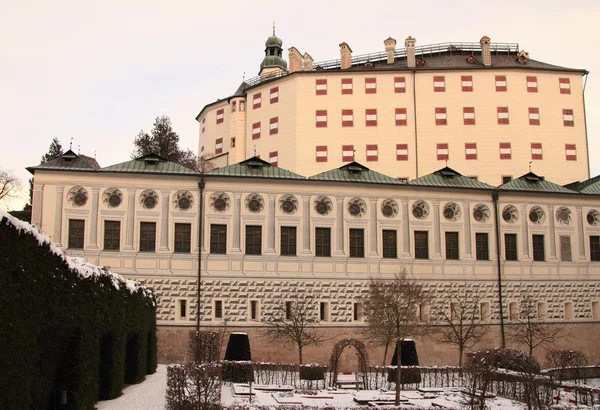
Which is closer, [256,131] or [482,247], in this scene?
[482,247]

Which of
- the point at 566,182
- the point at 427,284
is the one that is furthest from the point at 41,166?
the point at 566,182

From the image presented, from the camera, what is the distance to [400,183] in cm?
3878

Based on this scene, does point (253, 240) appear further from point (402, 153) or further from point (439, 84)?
point (439, 84)

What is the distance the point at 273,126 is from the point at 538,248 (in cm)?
2417

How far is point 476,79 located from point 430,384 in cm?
3020

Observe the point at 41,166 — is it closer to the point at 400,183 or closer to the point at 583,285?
the point at 400,183

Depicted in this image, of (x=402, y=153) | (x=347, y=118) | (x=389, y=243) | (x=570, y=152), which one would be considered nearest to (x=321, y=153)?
(x=347, y=118)

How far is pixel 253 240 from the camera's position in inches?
1454

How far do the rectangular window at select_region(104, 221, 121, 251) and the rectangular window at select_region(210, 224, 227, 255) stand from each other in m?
4.93

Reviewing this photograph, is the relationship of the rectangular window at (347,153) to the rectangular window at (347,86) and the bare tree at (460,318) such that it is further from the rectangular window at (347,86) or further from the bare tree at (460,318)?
the bare tree at (460,318)

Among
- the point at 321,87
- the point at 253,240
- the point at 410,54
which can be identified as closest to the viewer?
the point at 253,240

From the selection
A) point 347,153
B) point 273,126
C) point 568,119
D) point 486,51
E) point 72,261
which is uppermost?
point 486,51

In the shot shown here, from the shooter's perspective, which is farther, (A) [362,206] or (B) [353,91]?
(B) [353,91]

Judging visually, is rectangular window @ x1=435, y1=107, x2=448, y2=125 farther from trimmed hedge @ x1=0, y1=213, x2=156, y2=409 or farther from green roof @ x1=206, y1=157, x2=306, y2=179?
trimmed hedge @ x1=0, y1=213, x2=156, y2=409
